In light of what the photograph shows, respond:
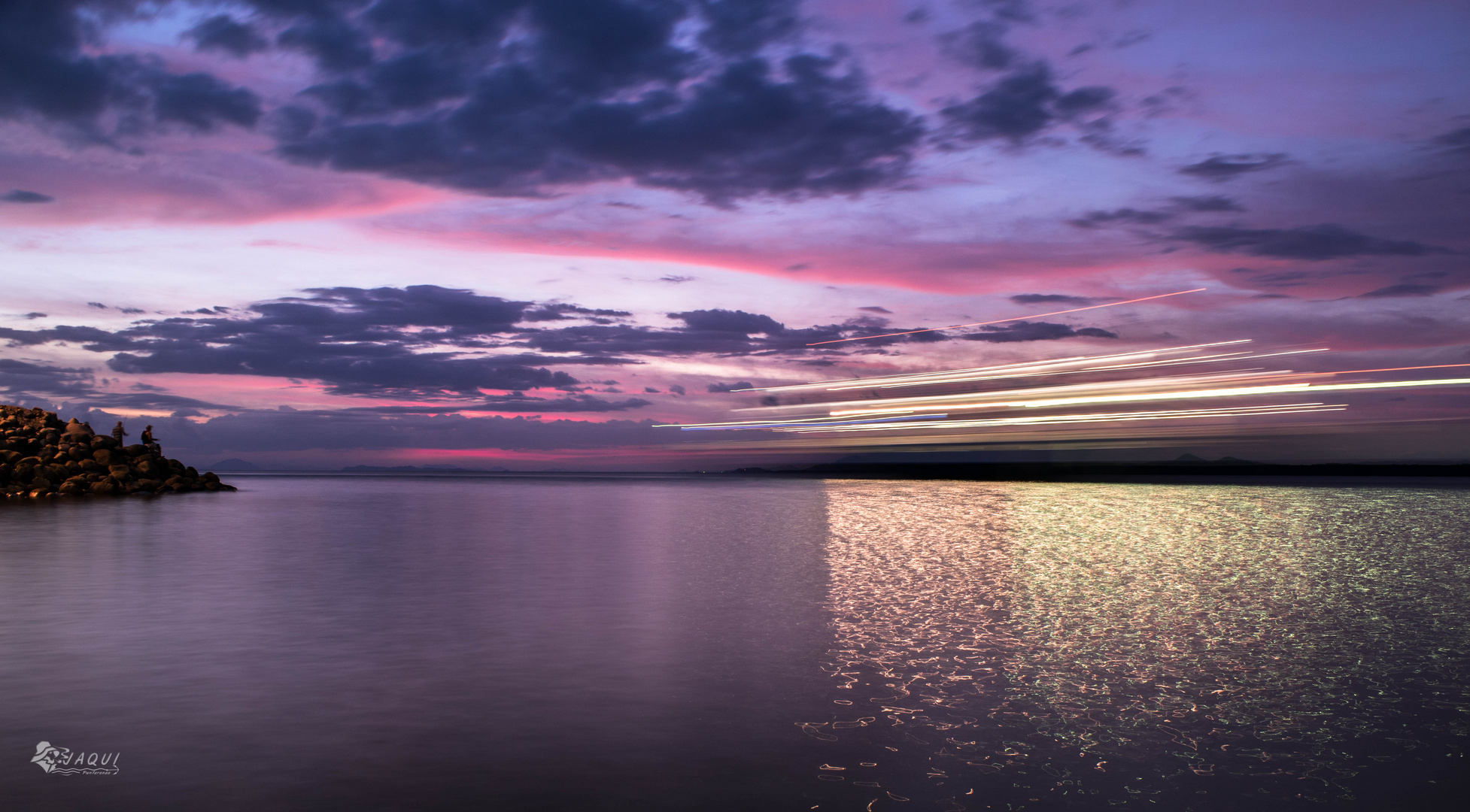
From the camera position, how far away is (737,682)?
12.2m

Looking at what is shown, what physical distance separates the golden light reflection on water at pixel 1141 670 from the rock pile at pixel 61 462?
72247 mm

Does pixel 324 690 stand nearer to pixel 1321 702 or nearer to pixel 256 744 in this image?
pixel 256 744

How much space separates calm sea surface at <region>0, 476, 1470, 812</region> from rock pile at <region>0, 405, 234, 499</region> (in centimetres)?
5147

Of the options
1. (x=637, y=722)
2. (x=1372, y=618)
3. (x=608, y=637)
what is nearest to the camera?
(x=637, y=722)

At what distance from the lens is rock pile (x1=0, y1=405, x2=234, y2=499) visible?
69375mm

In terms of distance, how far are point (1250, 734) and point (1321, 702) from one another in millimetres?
2184

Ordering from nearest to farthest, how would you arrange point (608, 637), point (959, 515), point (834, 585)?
1. point (608, 637)
2. point (834, 585)
3. point (959, 515)

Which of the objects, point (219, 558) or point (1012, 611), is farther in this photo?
point (219, 558)

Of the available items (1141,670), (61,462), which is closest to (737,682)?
(1141,670)

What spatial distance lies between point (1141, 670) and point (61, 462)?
86860mm

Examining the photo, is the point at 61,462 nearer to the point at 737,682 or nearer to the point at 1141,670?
the point at 737,682

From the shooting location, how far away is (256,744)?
951 centimetres

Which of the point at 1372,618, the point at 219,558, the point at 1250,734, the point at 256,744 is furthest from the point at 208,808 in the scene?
the point at 219,558

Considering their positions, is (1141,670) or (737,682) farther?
(1141,670)
